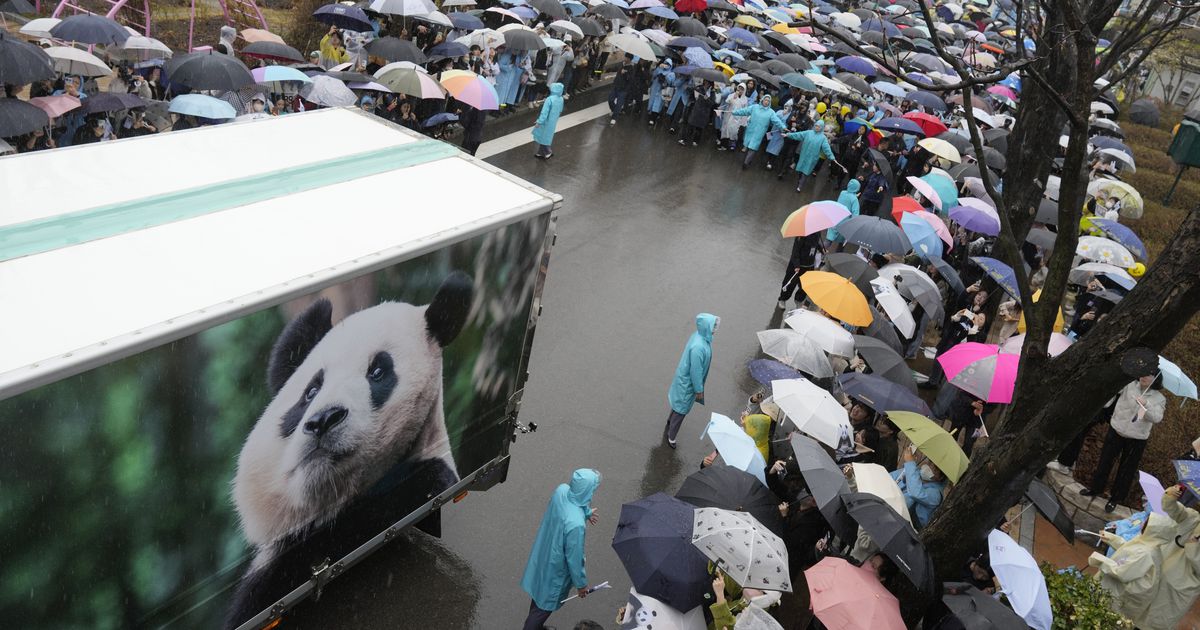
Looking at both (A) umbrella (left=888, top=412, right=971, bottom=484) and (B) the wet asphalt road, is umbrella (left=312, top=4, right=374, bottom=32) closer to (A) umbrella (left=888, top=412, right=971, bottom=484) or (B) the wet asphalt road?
(B) the wet asphalt road

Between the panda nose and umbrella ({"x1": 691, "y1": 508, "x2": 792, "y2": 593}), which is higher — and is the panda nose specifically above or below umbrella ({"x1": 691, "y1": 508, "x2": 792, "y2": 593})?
above

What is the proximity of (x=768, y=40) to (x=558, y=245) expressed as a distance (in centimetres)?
1584

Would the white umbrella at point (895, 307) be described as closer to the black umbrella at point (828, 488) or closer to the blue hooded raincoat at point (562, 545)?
the black umbrella at point (828, 488)

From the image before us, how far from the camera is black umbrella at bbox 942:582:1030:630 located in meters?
5.79

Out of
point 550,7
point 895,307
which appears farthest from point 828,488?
point 550,7

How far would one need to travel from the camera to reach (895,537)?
6195mm

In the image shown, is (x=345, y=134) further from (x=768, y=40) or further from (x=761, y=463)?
(x=768, y=40)

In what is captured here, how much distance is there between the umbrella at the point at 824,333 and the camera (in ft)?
30.5

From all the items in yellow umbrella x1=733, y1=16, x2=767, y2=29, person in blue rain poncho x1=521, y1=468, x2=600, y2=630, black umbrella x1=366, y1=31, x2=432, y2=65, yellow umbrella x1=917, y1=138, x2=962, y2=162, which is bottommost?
person in blue rain poncho x1=521, y1=468, x2=600, y2=630

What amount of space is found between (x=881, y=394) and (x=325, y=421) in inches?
206

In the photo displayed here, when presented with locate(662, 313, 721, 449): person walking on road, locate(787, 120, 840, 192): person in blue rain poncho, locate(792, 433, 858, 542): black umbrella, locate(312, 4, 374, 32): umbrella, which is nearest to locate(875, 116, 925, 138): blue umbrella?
locate(787, 120, 840, 192): person in blue rain poncho

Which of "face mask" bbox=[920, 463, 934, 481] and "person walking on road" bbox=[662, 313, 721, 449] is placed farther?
"person walking on road" bbox=[662, 313, 721, 449]

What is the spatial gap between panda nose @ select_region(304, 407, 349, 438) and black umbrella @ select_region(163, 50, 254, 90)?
7357 millimetres

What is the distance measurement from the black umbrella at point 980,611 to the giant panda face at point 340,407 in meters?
3.81
